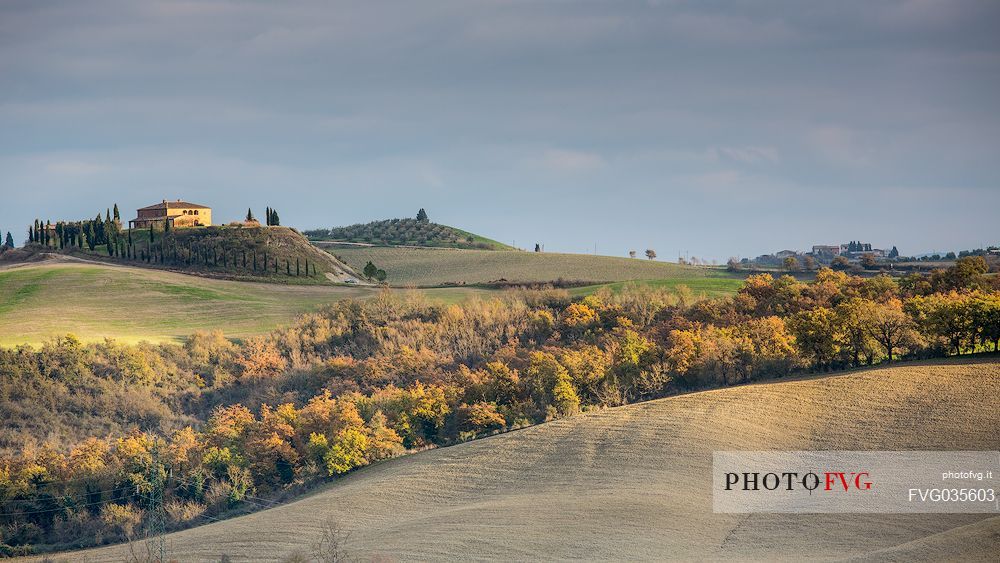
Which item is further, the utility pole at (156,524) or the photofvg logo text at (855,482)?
the utility pole at (156,524)

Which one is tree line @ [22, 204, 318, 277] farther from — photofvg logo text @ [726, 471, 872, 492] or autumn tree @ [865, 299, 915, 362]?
photofvg logo text @ [726, 471, 872, 492]

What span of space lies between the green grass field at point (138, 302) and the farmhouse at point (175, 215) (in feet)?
66.6

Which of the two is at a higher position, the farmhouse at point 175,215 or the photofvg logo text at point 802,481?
the farmhouse at point 175,215

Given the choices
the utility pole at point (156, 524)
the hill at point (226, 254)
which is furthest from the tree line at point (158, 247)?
the utility pole at point (156, 524)

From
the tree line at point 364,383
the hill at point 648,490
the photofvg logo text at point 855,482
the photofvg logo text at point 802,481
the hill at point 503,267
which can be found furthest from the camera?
the hill at point 503,267

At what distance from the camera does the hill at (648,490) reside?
80.4ft

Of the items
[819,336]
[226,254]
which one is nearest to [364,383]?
[819,336]

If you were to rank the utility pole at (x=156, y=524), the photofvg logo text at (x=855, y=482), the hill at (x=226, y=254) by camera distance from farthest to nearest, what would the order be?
the hill at (x=226, y=254)
the utility pole at (x=156, y=524)
the photofvg logo text at (x=855, y=482)

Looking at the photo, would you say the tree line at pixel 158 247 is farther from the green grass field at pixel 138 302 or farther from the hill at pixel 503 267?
the hill at pixel 503 267

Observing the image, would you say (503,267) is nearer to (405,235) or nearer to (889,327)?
(405,235)

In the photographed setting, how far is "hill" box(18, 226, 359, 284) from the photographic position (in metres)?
95.5

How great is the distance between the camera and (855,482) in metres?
28.7

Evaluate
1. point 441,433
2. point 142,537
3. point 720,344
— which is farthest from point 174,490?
point 720,344

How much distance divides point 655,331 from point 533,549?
27.5 meters
